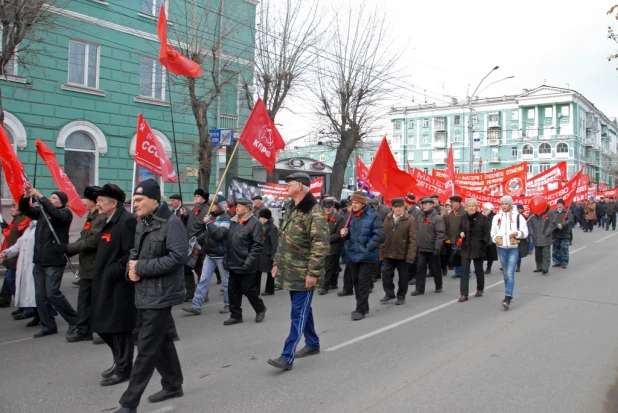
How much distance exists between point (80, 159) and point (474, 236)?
14.4 meters

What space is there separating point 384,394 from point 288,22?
17.3m

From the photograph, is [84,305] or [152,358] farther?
[84,305]

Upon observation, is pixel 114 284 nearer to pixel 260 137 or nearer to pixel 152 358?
pixel 152 358

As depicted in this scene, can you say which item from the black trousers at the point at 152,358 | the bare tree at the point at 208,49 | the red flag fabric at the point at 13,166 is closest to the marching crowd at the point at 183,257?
the black trousers at the point at 152,358

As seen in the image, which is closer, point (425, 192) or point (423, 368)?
point (423, 368)

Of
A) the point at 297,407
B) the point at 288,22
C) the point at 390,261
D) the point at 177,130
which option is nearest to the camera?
the point at 297,407

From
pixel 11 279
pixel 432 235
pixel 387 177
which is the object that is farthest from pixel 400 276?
pixel 11 279

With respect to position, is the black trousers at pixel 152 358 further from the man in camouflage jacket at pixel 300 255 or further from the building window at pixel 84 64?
the building window at pixel 84 64

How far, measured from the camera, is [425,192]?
17.3 m

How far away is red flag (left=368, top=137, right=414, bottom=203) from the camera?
10.7 m

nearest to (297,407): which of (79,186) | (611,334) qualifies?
(611,334)

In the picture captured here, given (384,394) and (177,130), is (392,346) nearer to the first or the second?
(384,394)

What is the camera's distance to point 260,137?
9.69 meters

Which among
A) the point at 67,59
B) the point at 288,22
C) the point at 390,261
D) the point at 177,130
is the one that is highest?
the point at 288,22
